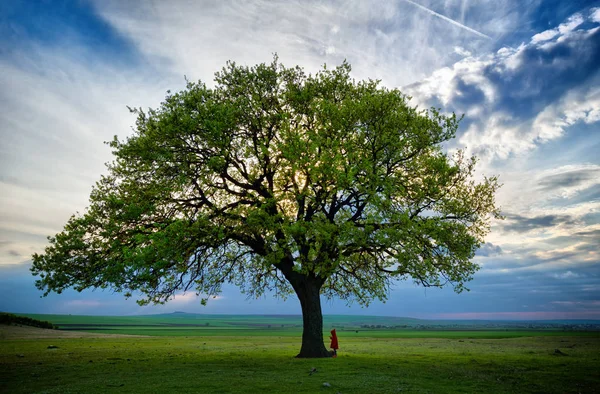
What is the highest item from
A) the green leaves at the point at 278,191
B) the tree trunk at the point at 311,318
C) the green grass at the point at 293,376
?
the green leaves at the point at 278,191

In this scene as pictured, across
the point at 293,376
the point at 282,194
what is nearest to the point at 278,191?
the point at 282,194

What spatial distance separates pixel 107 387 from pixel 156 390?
302 cm

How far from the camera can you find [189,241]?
101ft

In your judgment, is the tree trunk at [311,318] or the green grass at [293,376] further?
the tree trunk at [311,318]

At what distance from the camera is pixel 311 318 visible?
111ft

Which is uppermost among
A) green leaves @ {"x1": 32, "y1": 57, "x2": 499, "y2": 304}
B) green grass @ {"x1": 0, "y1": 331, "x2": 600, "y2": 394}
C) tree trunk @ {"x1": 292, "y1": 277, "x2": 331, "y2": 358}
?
green leaves @ {"x1": 32, "y1": 57, "x2": 499, "y2": 304}

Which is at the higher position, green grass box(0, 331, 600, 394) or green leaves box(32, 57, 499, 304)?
green leaves box(32, 57, 499, 304)

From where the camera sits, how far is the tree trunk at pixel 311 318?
33844 millimetres

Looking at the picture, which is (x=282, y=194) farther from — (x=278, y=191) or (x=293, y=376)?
(x=293, y=376)

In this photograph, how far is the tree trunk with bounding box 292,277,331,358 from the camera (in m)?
33.8

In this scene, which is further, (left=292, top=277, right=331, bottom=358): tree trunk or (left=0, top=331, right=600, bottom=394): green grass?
(left=292, top=277, right=331, bottom=358): tree trunk

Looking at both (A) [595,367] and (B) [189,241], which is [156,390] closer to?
(B) [189,241]

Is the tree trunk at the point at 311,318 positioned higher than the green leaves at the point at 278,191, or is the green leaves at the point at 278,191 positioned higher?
the green leaves at the point at 278,191

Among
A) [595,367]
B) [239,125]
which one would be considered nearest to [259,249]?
[239,125]
